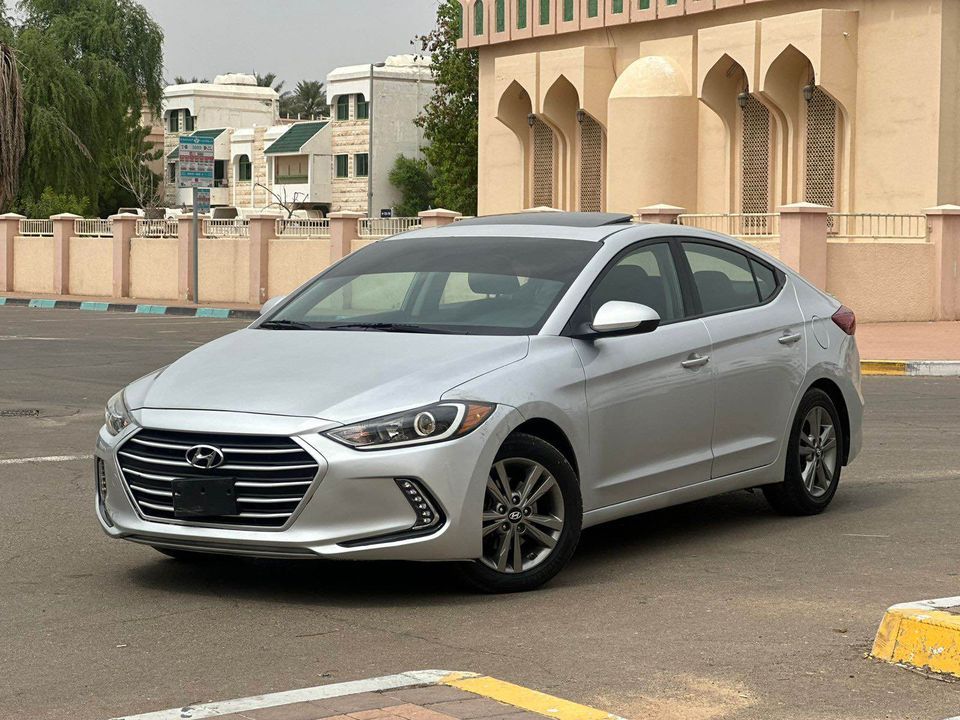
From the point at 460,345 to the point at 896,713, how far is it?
2612mm

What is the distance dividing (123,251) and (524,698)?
122 ft

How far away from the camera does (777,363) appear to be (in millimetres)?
8297

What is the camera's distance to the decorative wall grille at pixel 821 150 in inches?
1312

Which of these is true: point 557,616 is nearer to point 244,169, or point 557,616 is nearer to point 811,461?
point 811,461

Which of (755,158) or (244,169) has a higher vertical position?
(244,169)

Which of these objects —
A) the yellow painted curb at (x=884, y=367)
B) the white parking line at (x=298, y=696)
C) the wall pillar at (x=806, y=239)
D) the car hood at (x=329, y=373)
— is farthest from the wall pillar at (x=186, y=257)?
the white parking line at (x=298, y=696)

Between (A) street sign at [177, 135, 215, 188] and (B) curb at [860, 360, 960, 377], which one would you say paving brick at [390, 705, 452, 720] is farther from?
(A) street sign at [177, 135, 215, 188]

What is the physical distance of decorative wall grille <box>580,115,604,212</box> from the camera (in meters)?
39.4

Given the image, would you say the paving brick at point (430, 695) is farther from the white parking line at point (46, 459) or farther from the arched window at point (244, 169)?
the arched window at point (244, 169)

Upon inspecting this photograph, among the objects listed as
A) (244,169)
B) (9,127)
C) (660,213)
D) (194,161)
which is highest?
(244,169)

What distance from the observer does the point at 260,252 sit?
37062 millimetres

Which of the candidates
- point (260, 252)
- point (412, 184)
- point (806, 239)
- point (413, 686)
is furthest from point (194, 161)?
point (412, 184)

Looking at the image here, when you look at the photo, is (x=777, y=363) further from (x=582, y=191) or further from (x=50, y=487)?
(x=582, y=191)

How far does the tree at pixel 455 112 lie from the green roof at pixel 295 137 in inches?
1093
